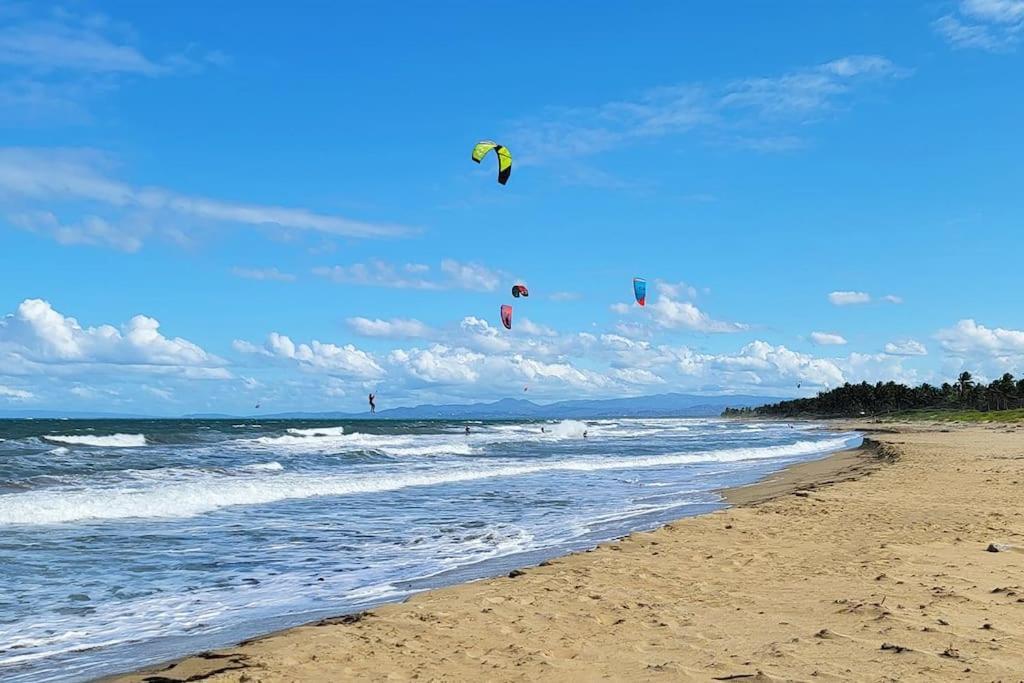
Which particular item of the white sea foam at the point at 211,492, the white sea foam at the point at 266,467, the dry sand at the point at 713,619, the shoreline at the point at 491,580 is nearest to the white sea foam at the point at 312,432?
the white sea foam at the point at 266,467

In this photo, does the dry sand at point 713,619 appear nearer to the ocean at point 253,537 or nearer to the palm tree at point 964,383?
the ocean at point 253,537

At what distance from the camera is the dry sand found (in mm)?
5078

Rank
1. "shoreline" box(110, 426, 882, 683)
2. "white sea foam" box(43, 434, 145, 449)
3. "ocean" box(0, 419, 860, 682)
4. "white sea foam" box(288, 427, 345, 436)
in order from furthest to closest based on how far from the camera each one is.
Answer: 1. "white sea foam" box(288, 427, 345, 436)
2. "white sea foam" box(43, 434, 145, 449)
3. "ocean" box(0, 419, 860, 682)
4. "shoreline" box(110, 426, 882, 683)

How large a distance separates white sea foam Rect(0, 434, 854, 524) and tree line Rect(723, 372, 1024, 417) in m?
92.3

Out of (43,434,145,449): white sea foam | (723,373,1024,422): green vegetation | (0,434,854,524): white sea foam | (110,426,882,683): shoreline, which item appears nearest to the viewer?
(110,426,882,683): shoreline

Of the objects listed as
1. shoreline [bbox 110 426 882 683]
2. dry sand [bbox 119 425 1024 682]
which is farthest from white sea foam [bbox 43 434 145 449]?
dry sand [bbox 119 425 1024 682]

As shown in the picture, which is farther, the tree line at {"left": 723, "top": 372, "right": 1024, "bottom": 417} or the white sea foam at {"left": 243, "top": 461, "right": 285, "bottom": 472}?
the tree line at {"left": 723, "top": 372, "right": 1024, "bottom": 417}

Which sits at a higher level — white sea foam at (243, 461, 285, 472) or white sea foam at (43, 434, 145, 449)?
white sea foam at (43, 434, 145, 449)

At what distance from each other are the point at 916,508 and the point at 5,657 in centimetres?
1198

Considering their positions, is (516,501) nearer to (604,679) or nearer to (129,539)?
(129,539)

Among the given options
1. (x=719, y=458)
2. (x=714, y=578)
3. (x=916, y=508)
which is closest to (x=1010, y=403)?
(x=719, y=458)

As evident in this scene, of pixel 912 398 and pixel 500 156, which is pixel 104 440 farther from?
pixel 912 398

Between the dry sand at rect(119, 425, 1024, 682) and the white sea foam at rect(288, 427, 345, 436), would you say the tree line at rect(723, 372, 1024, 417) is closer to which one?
the white sea foam at rect(288, 427, 345, 436)

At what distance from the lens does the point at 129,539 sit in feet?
38.9
